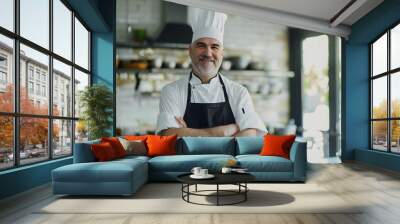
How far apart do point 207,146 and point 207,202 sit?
2304mm

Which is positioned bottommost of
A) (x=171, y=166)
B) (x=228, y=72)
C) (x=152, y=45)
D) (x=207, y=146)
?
(x=171, y=166)

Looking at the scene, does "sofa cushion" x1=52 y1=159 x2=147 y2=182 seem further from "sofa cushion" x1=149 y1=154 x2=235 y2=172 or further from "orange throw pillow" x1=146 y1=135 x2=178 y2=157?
"orange throw pillow" x1=146 y1=135 x2=178 y2=157

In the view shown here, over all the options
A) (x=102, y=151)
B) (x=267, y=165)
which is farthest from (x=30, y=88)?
(x=267, y=165)

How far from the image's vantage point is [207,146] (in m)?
6.80

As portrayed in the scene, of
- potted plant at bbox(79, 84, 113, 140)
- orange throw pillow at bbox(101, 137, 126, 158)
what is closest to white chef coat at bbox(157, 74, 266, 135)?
potted plant at bbox(79, 84, 113, 140)

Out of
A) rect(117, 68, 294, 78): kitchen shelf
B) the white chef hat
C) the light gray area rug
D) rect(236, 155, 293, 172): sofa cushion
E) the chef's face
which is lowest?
the light gray area rug

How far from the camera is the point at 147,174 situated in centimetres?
591

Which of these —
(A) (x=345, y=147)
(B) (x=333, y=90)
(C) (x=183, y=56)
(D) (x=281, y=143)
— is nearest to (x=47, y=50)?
(C) (x=183, y=56)

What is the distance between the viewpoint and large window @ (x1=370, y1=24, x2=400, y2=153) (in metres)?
7.98

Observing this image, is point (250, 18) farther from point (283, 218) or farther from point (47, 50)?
point (283, 218)

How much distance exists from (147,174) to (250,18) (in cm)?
438

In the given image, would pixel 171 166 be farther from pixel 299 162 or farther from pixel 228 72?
pixel 228 72

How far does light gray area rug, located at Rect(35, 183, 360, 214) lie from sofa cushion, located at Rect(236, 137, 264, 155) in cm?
144

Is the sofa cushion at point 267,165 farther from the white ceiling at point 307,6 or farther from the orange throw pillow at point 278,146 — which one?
the white ceiling at point 307,6
